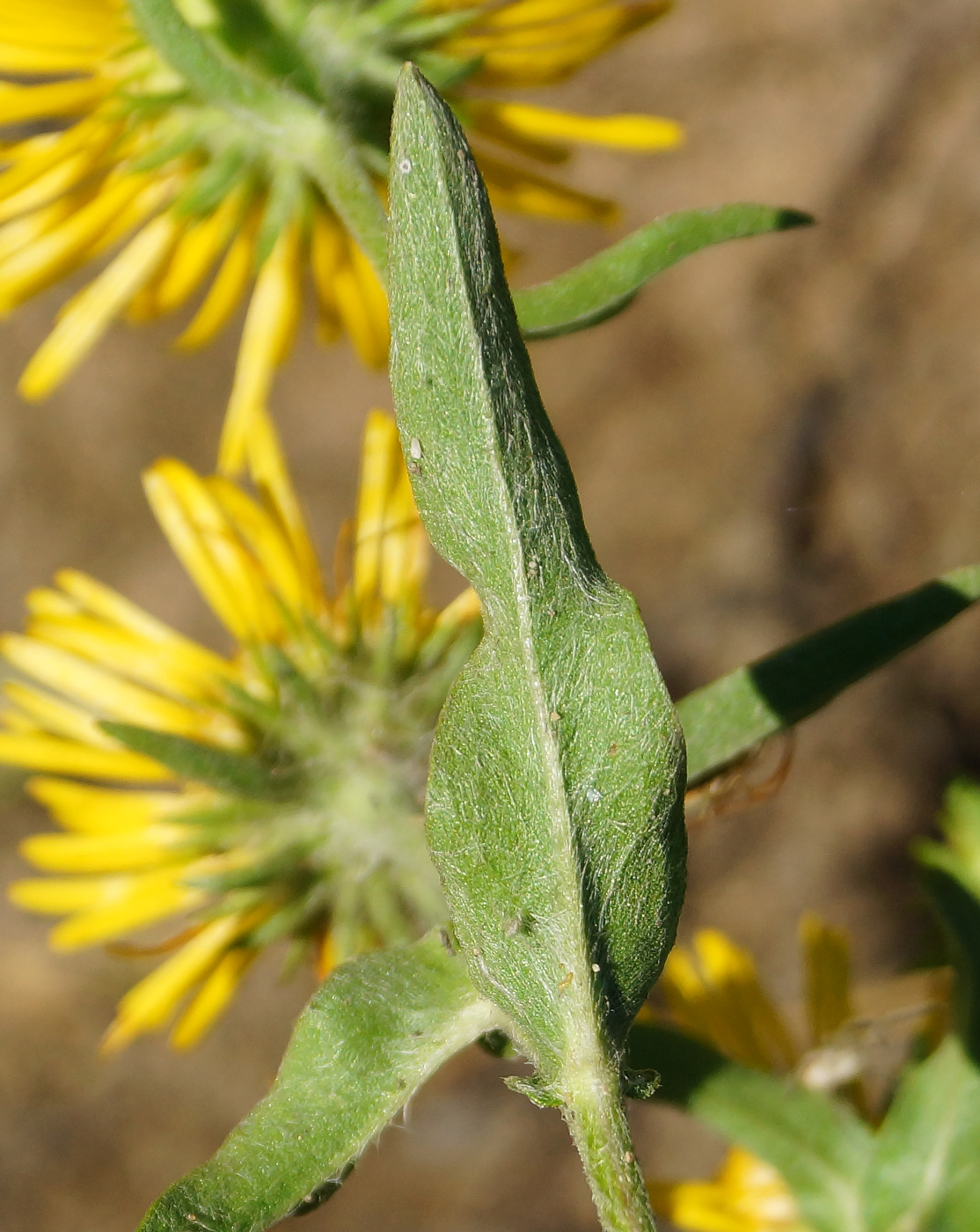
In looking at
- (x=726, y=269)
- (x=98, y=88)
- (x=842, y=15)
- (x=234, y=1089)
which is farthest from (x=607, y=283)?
(x=234, y=1089)

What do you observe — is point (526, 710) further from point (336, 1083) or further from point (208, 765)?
point (208, 765)

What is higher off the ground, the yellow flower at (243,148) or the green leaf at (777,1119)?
the yellow flower at (243,148)

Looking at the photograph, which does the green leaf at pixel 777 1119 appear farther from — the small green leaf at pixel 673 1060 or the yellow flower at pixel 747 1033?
the yellow flower at pixel 747 1033

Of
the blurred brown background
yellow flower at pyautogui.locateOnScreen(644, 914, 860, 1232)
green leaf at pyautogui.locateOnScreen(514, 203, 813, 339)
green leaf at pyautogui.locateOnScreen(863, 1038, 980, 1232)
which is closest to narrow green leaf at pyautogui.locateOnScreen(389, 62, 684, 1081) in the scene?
green leaf at pyautogui.locateOnScreen(514, 203, 813, 339)

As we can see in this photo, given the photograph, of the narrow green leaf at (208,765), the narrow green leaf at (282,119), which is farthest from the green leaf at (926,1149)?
the narrow green leaf at (282,119)

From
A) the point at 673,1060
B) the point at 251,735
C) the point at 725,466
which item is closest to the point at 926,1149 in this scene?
the point at 673,1060

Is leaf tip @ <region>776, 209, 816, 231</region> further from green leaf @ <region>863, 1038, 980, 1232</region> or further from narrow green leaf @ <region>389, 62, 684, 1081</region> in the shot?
green leaf @ <region>863, 1038, 980, 1232</region>
